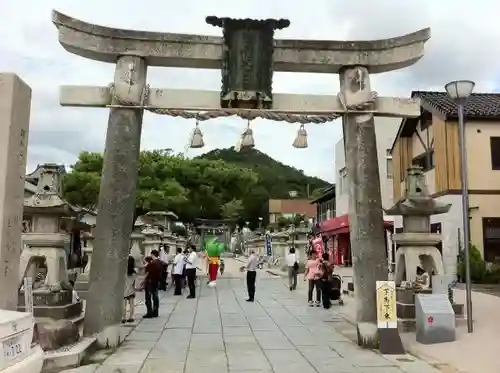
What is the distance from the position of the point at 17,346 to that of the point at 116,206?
5833mm

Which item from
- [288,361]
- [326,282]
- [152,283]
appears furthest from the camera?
[326,282]

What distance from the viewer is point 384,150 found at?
38.1 meters

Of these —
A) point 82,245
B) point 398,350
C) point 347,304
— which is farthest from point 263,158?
point 398,350

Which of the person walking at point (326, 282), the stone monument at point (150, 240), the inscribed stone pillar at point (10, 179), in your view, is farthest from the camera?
the stone monument at point (150, 240)

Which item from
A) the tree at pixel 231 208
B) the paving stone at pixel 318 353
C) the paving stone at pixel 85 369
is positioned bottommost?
the paving stone at pixel 85 369

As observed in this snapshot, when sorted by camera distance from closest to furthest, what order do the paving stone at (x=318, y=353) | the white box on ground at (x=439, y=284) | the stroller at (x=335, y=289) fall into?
the paving stone at (x=318, y=353) < the white box on ground at (x=439, y=284) < the stroller at (x=335, y=289)

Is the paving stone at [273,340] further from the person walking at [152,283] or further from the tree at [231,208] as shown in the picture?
the tree at [231,208]

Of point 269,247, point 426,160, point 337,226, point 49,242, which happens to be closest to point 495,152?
point 426,160

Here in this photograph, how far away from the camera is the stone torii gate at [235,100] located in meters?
10.2

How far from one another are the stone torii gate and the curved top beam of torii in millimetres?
20

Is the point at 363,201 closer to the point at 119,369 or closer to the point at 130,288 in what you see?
the point at 119,369

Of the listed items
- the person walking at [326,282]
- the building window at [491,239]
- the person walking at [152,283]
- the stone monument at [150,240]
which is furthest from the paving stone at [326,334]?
the building window at [491,239]

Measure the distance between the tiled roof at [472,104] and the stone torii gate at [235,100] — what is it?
496 inches

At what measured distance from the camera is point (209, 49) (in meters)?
10.7
